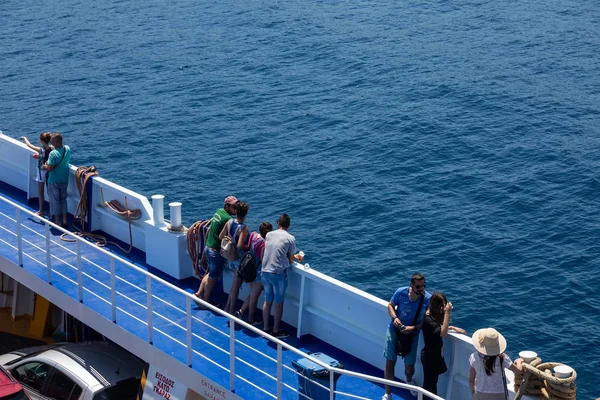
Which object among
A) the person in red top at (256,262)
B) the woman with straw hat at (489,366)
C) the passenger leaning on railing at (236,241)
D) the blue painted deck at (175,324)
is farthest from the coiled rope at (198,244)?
the woman with straw hat at (489,366)

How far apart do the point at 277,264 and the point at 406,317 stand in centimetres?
201

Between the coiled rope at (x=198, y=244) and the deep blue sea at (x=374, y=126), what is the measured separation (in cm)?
910

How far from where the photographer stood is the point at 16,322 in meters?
15.2

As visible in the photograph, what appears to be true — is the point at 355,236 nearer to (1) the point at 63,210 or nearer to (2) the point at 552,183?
(2) the point at 552,183

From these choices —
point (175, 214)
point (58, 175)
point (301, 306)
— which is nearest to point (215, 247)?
point (175, 214)

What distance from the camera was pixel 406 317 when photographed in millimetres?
10383

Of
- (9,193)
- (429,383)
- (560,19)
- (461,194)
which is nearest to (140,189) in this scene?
(461,194)

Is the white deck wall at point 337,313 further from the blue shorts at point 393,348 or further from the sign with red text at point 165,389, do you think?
the sign with red text at point 165,389

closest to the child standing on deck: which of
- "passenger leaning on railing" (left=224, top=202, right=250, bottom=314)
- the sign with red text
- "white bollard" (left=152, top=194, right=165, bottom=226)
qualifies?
"white bollard" (left=152, top=194, right=165, bottom=226)

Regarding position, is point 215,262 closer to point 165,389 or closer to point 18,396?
point 165,389

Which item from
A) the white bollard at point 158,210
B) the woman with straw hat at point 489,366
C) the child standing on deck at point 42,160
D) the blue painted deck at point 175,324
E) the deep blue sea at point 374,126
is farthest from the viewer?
the deep blue sea at point 374,126

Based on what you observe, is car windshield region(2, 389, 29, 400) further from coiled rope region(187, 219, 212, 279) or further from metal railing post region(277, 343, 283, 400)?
coiled rope region(187, 219, 212, 279)

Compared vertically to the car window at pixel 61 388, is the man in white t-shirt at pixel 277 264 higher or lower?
higher

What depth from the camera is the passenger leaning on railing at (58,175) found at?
14.7 m
